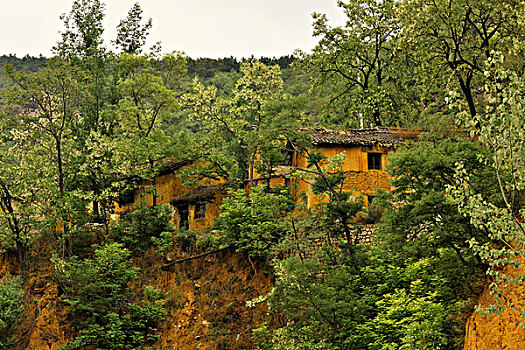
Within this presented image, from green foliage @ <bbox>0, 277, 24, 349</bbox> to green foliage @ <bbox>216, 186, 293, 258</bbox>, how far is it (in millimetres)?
8347

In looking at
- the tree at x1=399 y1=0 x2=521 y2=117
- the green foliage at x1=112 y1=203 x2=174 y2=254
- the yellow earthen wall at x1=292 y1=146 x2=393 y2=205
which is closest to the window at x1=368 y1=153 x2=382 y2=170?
the yellow earthen wall at x1=292 y1=146 x2=393 y2=205

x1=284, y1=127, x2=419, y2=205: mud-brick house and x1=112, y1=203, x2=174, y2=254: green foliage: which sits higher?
x1=284, y1=127, x2=419, y2=205: mud-brick house

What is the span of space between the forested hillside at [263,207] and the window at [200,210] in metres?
1.65

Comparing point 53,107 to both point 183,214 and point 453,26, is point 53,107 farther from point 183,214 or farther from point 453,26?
point 453,26

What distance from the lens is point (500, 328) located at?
1339 cm

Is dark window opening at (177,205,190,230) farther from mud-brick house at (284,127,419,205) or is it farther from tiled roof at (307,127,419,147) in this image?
tiled roof at (307,127,419,147)

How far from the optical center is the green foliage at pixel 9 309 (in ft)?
65.7

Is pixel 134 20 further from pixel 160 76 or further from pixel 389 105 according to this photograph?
pixel 389 105

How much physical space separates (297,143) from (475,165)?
699 centimetres

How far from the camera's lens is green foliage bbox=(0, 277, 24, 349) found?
65.7ft

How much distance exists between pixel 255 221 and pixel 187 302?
→ 171 inches

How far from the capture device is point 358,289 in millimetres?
17875

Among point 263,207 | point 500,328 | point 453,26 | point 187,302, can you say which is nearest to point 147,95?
point 263,207

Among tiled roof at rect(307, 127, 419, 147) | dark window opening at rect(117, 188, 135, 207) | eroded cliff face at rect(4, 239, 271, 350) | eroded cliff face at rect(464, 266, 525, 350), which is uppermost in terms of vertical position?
tiled roof at rect(307, 127, 419, 147)
